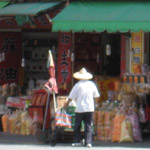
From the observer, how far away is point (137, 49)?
15594 millimetres

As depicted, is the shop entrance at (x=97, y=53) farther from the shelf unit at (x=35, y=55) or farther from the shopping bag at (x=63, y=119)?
the shopping bag at (x=63, y=119)

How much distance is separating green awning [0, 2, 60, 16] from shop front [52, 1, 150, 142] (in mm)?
667

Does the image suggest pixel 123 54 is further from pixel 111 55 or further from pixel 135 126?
pixel 135 126

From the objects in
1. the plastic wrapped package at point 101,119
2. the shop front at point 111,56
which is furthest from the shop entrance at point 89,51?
the plastic wrapped package at point 101,119

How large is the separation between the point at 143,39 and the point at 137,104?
→ 6.98 feet

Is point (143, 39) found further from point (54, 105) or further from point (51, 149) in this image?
point (51, 149)

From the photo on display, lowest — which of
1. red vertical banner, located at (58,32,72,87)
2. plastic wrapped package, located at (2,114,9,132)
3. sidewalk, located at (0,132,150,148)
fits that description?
sidewalk, located at (0,132,150,148)

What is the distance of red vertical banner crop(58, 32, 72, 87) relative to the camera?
16.8 m

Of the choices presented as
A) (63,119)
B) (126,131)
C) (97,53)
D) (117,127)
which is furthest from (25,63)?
(126,131)

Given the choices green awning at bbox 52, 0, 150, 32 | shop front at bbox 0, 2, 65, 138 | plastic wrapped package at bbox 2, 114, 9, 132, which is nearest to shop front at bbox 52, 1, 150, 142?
green awning at bbox 52, 0, 150, 32

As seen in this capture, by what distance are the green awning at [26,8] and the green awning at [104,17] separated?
0.64m

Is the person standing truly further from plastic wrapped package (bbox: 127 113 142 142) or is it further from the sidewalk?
plastic wrapped package (bbox: 127 113 142 142)

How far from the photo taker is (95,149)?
12852 mm

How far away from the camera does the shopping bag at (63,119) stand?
13.4 m
